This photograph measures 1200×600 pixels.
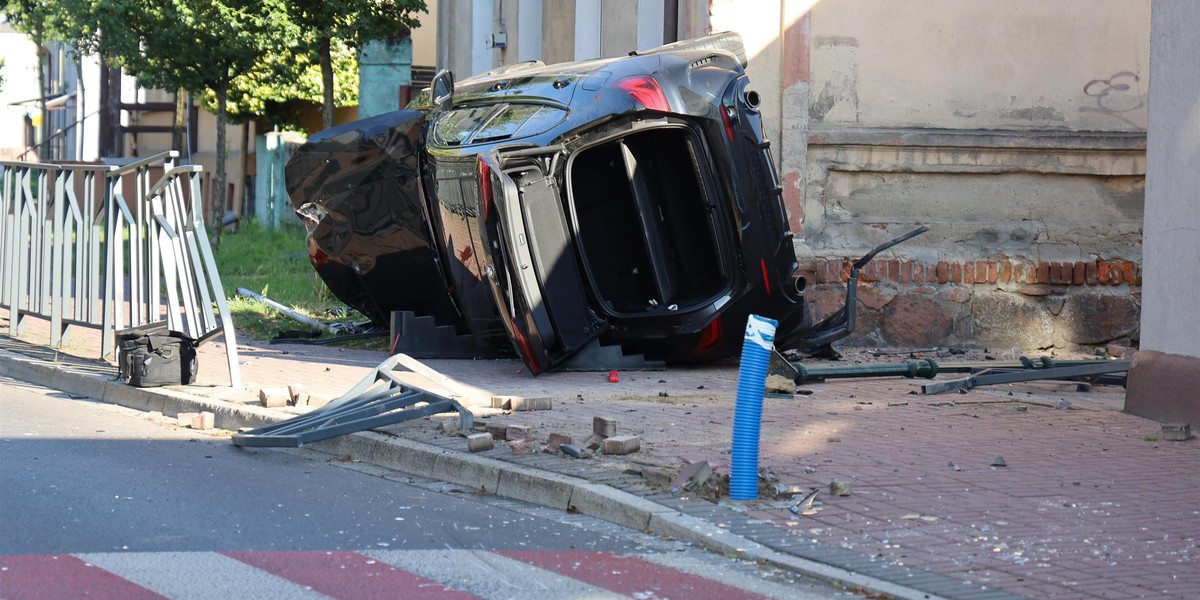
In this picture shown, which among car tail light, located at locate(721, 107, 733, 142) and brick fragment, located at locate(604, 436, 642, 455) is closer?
brick fragment, located at locate(604, 436, 642, 455)

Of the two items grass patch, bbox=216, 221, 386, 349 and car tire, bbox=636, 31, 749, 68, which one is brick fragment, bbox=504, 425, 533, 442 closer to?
car tire, bbox=636, 31, 749, 68

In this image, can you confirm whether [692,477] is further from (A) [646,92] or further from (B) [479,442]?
(A) [646,92]

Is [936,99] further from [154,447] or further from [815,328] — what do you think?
[154,447]

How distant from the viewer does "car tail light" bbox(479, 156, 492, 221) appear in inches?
391

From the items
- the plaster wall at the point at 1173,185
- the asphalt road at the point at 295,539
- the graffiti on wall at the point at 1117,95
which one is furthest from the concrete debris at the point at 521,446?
the graffiti on wall at the point at 1117,95

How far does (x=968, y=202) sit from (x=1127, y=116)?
1740mm

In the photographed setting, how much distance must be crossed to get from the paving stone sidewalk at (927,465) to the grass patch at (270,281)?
146 inches

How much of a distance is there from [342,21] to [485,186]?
554 inches

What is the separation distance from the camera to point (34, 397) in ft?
33.3

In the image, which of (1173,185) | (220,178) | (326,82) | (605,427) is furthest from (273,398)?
(220,178)

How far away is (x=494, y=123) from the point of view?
1069 cm

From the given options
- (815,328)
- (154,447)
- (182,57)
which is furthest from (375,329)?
(182,57)

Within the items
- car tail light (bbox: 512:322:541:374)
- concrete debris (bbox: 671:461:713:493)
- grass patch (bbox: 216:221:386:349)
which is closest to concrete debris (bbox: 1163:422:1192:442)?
concrete debris (bbox: 671:461:713:493)

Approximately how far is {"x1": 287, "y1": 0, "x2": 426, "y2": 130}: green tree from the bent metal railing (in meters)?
10.3
